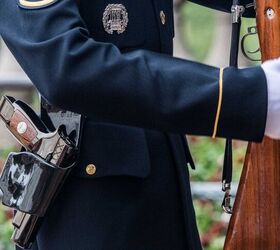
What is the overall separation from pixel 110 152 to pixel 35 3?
1.29ft

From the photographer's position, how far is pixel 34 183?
2123 millimetres

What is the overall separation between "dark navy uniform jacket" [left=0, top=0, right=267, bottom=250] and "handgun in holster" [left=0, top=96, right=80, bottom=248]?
0.04 m

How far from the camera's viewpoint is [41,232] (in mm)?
2225

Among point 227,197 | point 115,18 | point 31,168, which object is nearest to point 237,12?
point 115,18

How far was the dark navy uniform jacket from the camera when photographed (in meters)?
1.82

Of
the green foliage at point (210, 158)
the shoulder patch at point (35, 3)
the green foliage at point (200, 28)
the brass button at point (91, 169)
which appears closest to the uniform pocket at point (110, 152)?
the brass button at point (91, 169)

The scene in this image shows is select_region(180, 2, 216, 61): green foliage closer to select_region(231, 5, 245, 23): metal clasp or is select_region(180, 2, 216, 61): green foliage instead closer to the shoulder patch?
select_region(231, 5, 245, 23): metal clasp

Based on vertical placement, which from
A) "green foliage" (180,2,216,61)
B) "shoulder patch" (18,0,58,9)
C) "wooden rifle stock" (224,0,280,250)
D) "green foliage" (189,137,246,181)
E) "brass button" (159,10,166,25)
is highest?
"shoulder patch" (18,0,58,9)

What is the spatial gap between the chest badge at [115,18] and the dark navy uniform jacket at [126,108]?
1 cm

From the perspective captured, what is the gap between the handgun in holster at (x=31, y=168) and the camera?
6.96 ft

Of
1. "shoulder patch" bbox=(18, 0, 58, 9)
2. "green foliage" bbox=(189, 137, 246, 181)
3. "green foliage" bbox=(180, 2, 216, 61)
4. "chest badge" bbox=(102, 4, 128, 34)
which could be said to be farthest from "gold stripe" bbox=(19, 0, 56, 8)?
"green foliage" bbox=(180, 2, 216, 61)

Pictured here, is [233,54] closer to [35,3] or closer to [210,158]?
[35,3]

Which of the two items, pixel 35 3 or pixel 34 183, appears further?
pixel 34 183

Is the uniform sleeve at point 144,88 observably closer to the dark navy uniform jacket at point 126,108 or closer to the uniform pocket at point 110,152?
the dark navy uniform jacket at point 126,108
